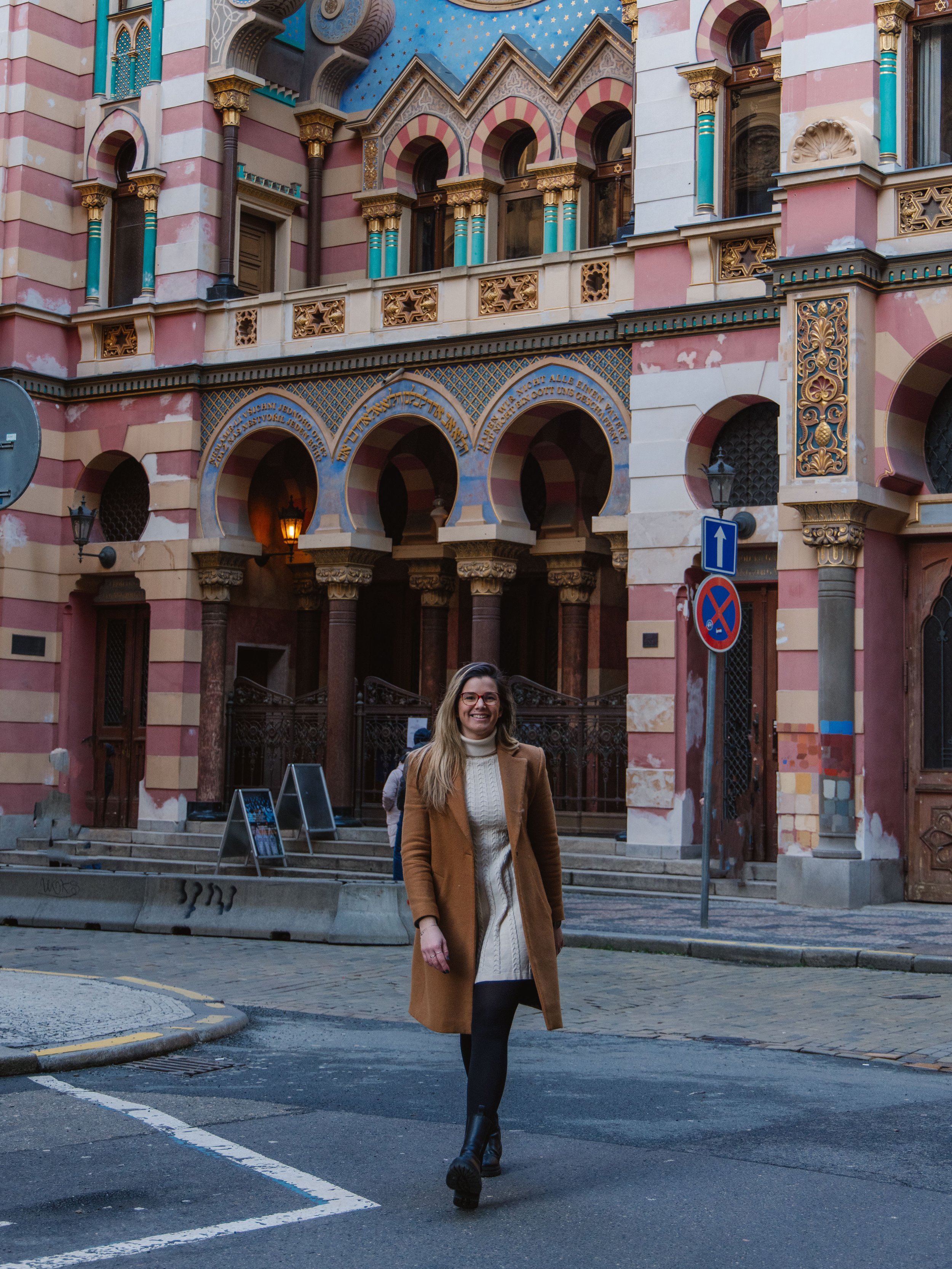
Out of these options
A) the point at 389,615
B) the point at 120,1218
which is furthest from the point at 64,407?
the point at 120,1218

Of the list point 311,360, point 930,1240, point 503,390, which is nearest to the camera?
point 930,1240

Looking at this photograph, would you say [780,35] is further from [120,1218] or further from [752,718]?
[120,1218]

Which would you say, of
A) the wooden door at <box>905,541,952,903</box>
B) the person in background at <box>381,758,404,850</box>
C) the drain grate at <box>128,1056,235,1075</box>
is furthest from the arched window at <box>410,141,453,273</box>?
the drain grate at <box>128,1056,235,1075</box>

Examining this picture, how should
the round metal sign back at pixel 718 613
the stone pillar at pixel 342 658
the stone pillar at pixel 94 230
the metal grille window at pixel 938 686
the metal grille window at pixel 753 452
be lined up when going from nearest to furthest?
the round metal sign back at pixel 718 613, the metal grille window at pixel 938 686, the metal grille window at pixel 753 452, the stone pillar at pixel 342 658, the stone pillar at pixel 94 230

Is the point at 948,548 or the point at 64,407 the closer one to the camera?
the point at 948,548

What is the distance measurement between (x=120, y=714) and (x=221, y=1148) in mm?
17596

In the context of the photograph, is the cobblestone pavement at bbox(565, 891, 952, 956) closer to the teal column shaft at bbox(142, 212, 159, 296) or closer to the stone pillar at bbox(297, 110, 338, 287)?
the teal column shaft at bbox(142, 212, 159, 296)

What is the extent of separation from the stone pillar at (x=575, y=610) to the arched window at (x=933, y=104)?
286 inches

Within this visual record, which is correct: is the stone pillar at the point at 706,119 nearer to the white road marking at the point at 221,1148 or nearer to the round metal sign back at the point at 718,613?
the round metal sign back at the point at 718,613

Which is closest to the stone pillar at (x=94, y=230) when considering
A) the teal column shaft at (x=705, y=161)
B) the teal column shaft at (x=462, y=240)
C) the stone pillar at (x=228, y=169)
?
the stone pillar at (x=228, y=169)

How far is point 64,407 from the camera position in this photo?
23344mm

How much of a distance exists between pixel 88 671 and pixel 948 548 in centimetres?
1229

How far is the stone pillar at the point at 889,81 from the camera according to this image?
16203 mm

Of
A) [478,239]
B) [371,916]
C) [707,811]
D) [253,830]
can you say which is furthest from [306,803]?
[478,239]
